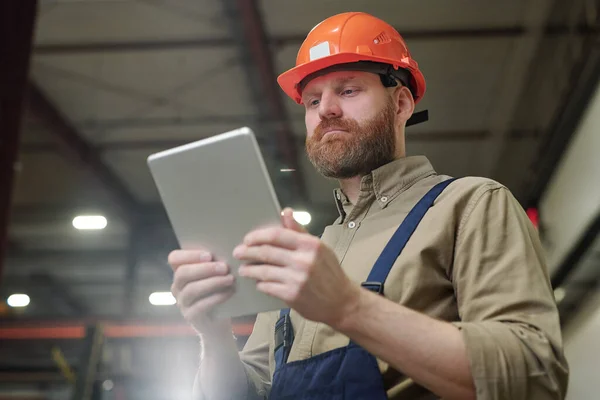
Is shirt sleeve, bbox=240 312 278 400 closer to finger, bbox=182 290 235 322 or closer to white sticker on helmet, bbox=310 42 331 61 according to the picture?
finger, bbox=182 290 235 322

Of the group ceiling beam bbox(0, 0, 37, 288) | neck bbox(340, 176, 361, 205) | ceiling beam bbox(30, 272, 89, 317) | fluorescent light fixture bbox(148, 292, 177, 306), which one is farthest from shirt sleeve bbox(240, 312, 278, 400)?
ceiling beam bbox(30, 272, 89, 317)

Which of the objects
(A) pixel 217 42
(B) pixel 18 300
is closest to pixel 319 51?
(A) pixel 217 42

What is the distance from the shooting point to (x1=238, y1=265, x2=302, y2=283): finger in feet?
3.79

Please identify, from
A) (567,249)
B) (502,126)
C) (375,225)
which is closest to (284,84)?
(375,225)

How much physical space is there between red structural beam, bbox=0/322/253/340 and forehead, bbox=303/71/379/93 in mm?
5944

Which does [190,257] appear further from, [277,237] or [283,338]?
[283,338]

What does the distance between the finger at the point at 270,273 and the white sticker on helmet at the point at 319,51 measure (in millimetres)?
935

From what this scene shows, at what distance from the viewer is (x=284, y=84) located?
7.36 ft

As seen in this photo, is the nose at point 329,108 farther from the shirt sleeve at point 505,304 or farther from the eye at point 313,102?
the shirt sleeve at point 505,304

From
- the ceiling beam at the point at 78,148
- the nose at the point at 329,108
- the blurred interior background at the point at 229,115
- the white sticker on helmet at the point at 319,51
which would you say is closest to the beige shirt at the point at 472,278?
the nose at the point at 329,108

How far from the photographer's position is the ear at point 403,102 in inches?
80.0

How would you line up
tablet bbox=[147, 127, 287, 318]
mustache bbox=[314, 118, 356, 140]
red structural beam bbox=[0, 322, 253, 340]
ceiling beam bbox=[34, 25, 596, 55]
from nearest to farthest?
tablet bbox=[147, 127, 287, 318] → mustache bbox=[314, 118, 356, 140] → ceiling beam bbox=[34, 25, 596, 55] → red structural beam bbox=[0, 322, 253, 340]

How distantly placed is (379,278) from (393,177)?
0.39m

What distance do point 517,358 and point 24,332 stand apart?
769 cm
